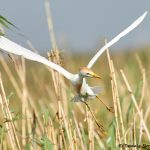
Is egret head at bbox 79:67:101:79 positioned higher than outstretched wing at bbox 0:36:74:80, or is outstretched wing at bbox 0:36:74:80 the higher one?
outstretched wing at bbox 0:36:74:80

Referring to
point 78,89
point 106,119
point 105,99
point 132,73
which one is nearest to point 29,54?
point 78,89

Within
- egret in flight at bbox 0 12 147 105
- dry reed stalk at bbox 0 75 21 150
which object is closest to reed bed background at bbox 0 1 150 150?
dry reed stalk at bbox 0 75 21 150

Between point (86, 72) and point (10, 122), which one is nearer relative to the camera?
point (86, 72)

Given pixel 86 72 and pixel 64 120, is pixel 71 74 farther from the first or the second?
pixel 64 120

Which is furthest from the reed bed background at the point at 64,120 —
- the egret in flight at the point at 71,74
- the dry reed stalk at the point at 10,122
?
the egret in flight at the point at 71,74

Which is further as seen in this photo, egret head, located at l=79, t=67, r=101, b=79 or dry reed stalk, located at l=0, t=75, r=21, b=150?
dry reed stalk, located at l=0, t=75, r=21, b=150

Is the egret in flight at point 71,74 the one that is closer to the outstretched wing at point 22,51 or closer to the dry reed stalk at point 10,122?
the outstretched wing at point 22,51

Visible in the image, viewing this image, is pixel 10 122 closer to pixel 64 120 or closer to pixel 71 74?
pixel 64 120

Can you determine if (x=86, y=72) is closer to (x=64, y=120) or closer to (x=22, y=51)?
(x=22, y=51)

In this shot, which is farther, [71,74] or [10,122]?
[10,122]

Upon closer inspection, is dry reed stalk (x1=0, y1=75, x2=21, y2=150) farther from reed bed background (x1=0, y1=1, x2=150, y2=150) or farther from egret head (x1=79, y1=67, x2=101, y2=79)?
egret head (x1=79, y1=67, x2=101, y2=79)

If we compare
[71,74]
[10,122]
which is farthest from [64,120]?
[71,74]

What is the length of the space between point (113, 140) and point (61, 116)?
0.23 m

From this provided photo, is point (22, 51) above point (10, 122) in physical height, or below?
above
